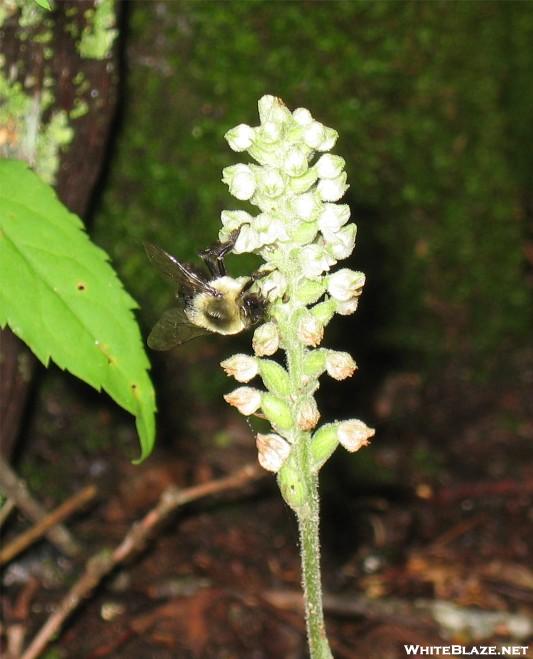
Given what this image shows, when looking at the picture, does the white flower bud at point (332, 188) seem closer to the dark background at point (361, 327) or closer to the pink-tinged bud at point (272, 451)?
the pink-tinged bud at point (272, 451)

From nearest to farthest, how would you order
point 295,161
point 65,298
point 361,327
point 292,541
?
1. point 295,161
2. point 65,298
3. point 292,541
4. point 361,327

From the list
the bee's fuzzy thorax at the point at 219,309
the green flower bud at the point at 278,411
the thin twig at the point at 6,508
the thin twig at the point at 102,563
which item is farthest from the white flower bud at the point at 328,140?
the thin twig at the point at 6,508

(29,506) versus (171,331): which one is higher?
(171,331)

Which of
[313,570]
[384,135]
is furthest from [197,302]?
[384,135]

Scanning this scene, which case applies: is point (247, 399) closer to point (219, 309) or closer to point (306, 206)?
point (219, 309)

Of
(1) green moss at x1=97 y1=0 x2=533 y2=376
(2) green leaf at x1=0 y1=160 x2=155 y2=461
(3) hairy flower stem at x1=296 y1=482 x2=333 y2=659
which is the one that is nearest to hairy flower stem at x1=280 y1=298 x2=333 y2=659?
(3) hairy flower stem at x1=296 y1=482 x2=333 y2=659

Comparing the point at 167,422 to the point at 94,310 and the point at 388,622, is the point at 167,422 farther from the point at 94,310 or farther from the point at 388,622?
the point at 94,310

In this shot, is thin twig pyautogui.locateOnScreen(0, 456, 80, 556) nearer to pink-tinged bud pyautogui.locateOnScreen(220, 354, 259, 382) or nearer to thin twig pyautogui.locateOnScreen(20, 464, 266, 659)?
thin twig pyautogui.locateOnScreen(20, 464, 266, 659)

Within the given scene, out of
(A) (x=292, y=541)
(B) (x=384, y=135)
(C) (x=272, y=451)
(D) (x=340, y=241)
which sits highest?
(D) (x=340, y=241)
